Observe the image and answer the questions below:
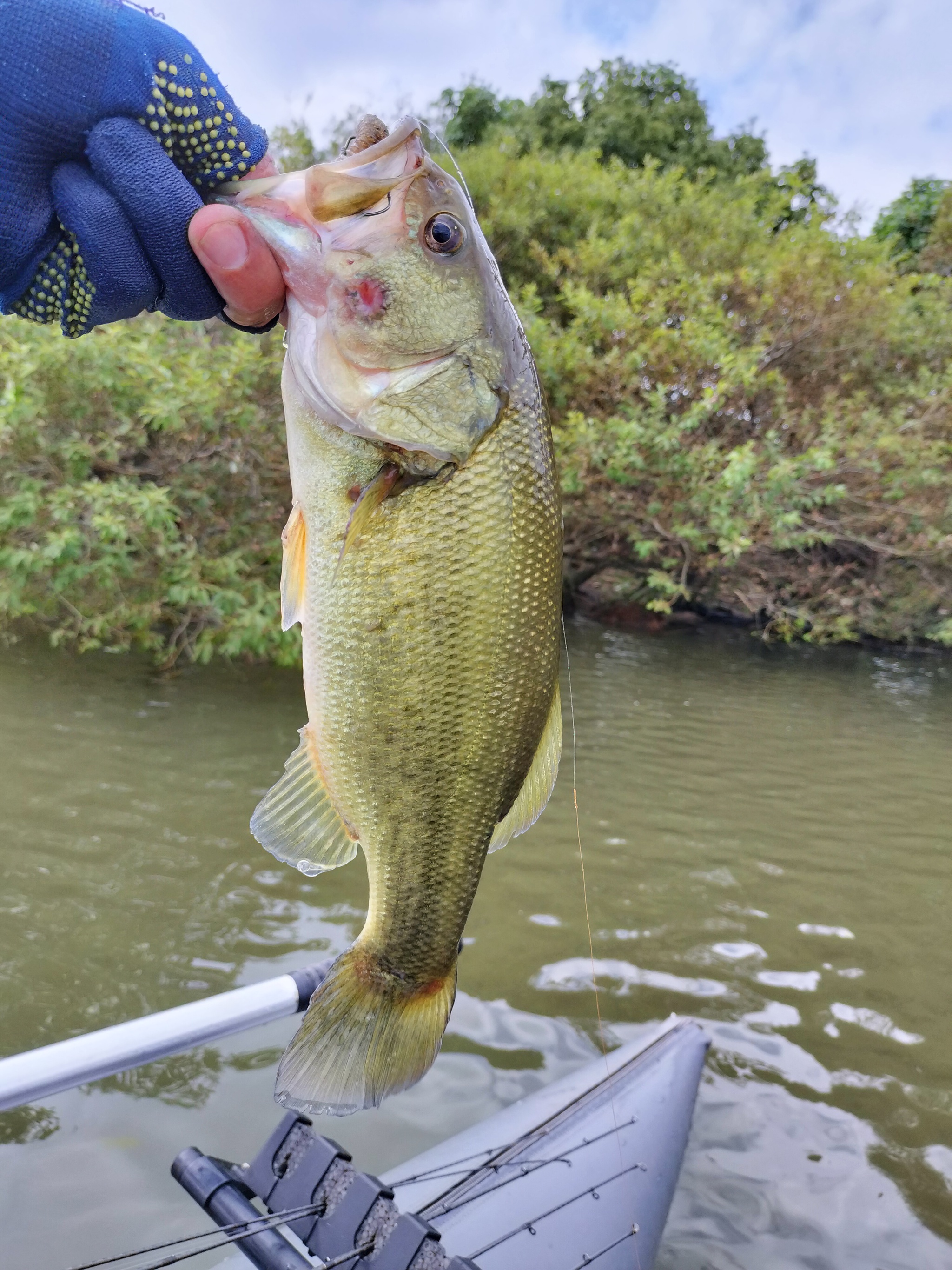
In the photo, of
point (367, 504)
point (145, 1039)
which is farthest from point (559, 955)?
A: point (367, 504)

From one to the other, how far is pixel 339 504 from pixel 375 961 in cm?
82

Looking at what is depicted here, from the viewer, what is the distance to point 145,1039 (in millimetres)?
1998

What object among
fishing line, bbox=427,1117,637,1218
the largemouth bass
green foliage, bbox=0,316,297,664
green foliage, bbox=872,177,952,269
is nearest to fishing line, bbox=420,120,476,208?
the largemouth bass

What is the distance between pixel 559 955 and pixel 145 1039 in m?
2.52

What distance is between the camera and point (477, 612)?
53.0 inches

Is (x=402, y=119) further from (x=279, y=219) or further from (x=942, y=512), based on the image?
(x=942, y=512)

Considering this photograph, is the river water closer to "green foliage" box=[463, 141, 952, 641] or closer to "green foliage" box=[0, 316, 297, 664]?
"green foliage" box=[0, 316, 297, 664]

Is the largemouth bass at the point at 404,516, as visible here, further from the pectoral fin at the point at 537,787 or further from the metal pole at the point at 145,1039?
the metal pole at the point at 145,1039

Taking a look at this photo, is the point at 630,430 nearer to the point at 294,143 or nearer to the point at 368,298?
the point at 294,143

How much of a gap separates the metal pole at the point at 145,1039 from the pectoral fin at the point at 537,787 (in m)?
0.76

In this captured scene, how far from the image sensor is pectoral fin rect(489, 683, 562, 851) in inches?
60.5

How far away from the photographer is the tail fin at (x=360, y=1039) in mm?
1375

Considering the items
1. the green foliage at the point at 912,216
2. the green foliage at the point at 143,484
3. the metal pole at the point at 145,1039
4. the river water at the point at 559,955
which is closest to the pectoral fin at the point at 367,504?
the metal pole at the point at 145,1039

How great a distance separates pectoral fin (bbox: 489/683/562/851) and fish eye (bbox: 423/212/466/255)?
0.79 m
